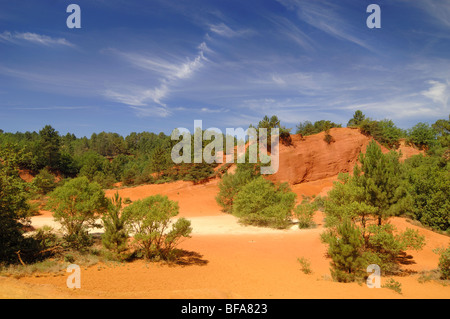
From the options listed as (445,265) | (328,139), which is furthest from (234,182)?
(328,139)

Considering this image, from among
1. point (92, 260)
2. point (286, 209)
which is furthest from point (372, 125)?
point (92, 260)

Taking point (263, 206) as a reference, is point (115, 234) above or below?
above

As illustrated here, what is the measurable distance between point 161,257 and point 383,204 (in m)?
11.5

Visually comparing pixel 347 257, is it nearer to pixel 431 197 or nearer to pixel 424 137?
pixel 431 197

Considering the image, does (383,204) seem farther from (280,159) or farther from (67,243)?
(280,159)

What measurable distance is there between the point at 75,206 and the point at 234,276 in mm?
8670

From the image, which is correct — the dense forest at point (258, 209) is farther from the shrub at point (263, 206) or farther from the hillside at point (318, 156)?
the hillside at point (318, 156)

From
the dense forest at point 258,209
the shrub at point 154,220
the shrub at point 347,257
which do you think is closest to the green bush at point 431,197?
the dense forest at point 258,209

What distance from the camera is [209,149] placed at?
4297 cm

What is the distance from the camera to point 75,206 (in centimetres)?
1245

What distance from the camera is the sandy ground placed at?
6.82 meters

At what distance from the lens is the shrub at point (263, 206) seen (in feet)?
64.6

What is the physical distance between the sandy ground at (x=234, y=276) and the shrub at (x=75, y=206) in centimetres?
307

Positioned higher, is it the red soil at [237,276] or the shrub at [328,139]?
the shrub at [328,139]
